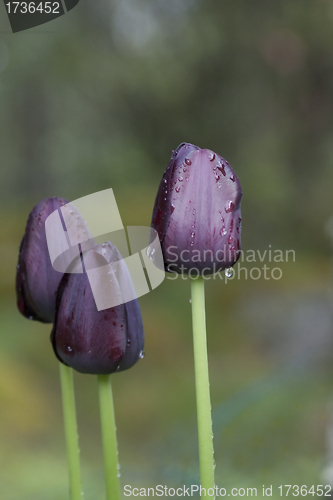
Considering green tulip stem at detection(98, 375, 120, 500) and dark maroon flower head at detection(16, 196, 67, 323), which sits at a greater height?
dark maroon flower head at detection(16, 196, 67, 323)

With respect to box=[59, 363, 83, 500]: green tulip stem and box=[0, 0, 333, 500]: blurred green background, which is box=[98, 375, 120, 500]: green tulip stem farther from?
box=[0, 0, 333, 500]: blurred green background

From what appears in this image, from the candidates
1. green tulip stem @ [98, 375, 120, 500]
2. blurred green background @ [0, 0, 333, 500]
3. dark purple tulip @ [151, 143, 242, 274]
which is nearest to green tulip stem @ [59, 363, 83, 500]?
green tulip stem @ [98, 375, 120, 500]

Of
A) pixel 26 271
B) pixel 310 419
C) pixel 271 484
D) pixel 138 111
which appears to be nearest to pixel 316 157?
pixel 138 111

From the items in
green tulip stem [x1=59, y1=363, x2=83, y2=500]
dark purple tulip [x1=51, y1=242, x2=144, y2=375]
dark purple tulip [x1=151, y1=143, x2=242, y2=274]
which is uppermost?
dark purple tulip [x1=151, y1=143, x2=242, y2=274]

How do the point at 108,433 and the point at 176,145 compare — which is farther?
the point at 176,145

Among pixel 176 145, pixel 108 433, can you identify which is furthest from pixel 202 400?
pixel 176 145

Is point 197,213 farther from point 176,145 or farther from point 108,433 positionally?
point 176,145

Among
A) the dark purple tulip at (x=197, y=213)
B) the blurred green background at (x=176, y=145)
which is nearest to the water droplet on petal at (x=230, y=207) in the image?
the dark purple tulip at (x=197, y=213)

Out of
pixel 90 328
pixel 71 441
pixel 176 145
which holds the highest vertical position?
pixel 176 145
